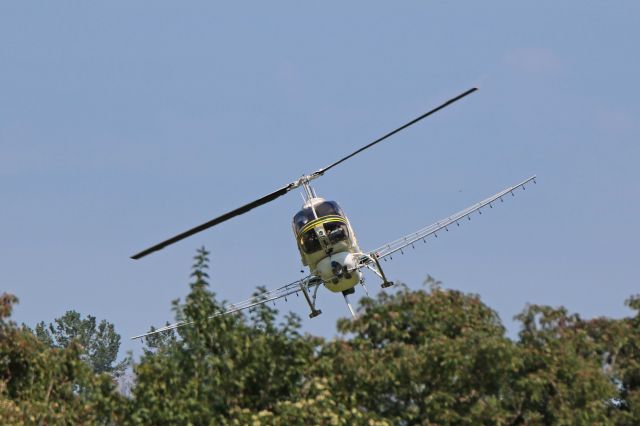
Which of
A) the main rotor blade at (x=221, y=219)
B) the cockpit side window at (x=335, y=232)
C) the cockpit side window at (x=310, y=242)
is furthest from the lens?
the cockpit side window at (x=310, y=242)

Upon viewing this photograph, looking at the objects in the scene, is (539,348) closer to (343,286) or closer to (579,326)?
(579,326)

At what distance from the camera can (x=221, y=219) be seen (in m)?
46.0

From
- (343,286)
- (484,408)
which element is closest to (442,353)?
(484,408)

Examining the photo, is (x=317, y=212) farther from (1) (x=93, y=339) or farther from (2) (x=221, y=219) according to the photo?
(1) (x=93, y=339)

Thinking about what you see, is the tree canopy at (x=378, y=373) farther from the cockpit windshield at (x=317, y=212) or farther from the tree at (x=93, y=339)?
the tree at (x=93, y=339)

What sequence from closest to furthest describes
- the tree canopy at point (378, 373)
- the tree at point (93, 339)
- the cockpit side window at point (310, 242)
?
the tree canopy at point (378, 373), the cockpit side window at point (310, 242), the tree at point (93, 339)

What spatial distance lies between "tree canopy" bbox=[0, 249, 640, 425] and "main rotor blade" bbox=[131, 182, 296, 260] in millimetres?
10447

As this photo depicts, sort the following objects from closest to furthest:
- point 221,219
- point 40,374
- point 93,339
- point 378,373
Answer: point 378,373 < point 40,374 < point 221,219 < point 93,339

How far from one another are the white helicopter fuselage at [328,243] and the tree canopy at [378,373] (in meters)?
17.1

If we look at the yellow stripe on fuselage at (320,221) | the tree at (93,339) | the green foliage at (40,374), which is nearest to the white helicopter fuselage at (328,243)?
the yellow stripe on fuselage at (320,221)

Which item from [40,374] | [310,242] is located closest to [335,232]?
[310,242]

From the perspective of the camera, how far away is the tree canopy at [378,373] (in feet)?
94.0

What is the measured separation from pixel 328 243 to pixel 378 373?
A: 19778 millimetres

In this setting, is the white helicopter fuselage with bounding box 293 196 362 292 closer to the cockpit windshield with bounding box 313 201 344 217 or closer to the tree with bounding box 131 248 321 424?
the cockpit windshield with bounding box 313 201 344 217
